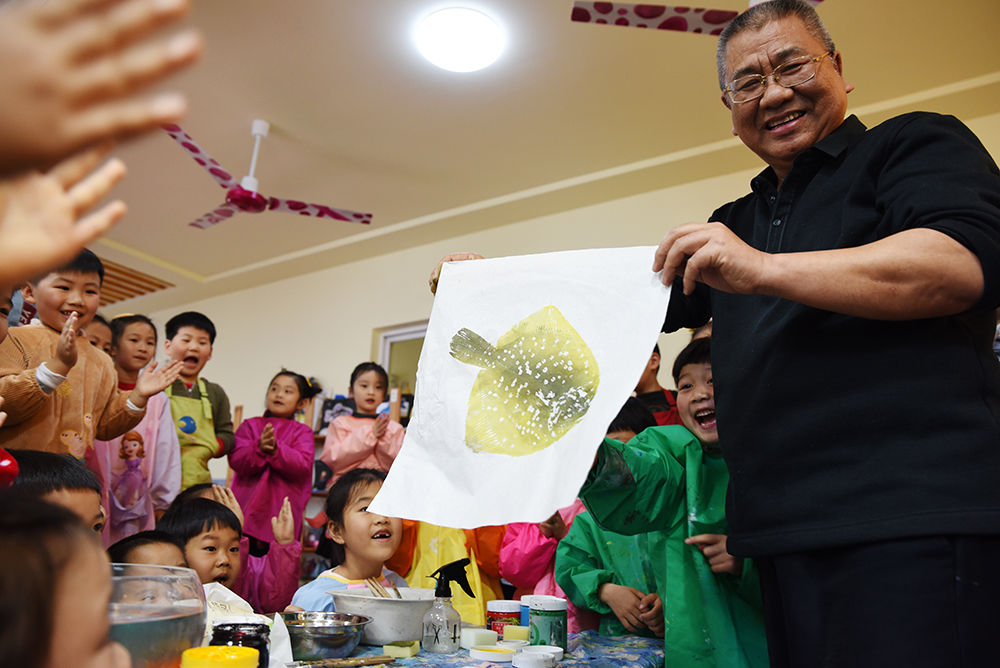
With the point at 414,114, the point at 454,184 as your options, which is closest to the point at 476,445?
the point at 414,114

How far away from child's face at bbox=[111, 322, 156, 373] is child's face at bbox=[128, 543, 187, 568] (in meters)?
1.62

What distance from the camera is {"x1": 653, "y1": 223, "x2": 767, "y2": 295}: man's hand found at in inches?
29.8

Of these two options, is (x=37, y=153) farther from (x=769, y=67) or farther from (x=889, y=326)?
(x=769, y=67)

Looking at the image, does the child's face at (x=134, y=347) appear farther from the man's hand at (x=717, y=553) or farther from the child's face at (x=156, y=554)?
the man's hand at (x=717, y=553)

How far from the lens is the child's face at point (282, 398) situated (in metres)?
3.62

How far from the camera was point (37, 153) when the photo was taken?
298 mm

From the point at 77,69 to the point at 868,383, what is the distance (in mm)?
776

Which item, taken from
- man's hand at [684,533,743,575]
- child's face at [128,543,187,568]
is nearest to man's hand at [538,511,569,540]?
man's hand at [684,533,743,575]

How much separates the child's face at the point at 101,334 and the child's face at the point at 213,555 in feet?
5.23

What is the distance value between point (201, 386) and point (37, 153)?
Result: 3.16 meters

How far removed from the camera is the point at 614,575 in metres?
1.64

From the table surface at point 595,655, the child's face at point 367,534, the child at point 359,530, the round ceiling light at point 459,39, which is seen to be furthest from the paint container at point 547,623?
the round ceiling light at point 459,39

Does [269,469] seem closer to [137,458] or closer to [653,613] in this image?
[137,458]

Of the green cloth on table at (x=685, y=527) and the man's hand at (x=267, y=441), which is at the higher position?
the man's hand at (x=267, y=441)
